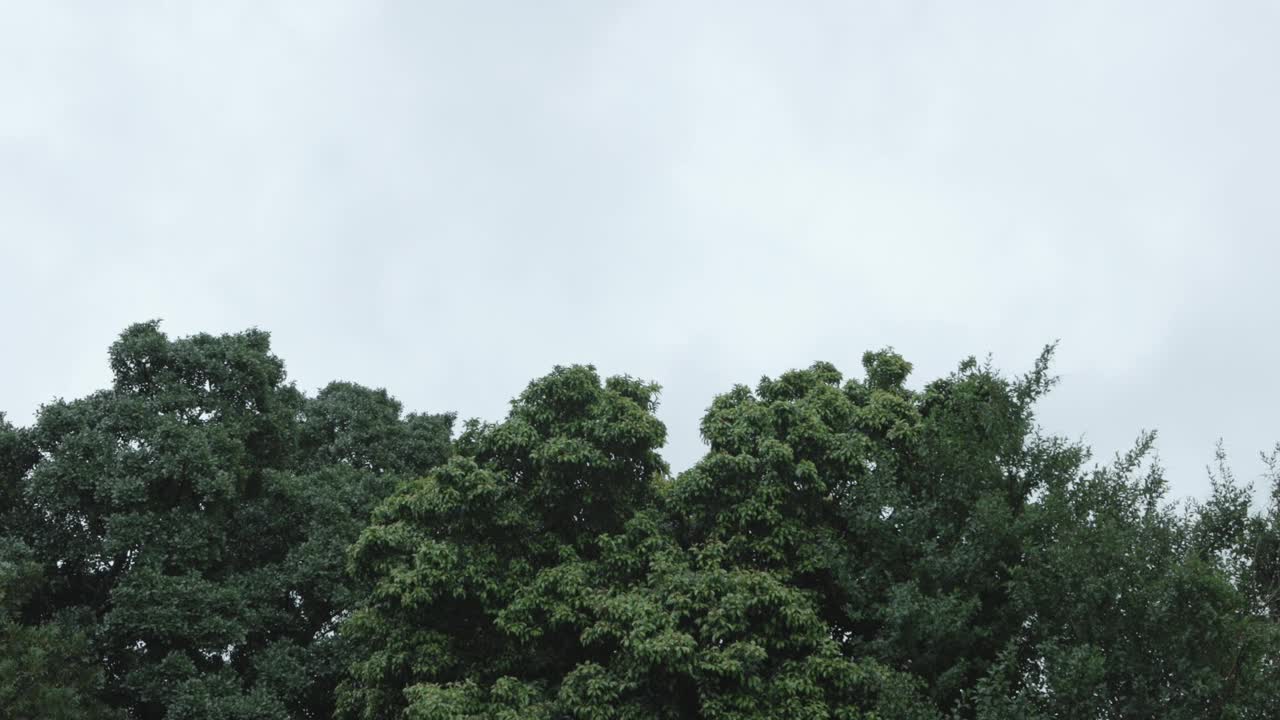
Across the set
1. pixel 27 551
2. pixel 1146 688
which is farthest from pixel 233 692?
pixel 1146 688

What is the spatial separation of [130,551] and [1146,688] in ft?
57.8

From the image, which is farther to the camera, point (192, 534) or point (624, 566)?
point (192, 534)

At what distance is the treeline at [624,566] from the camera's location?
14617mm

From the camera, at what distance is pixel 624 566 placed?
17062mm

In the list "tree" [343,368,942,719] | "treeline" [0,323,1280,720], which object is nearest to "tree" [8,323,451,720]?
"treeline" [0,323,1280,720]

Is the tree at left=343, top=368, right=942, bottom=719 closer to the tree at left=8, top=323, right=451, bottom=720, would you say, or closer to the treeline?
the treeline

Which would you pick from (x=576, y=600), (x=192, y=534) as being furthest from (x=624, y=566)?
(x=192, y=534)

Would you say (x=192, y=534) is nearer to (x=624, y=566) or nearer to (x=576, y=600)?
(x=576, y=600)

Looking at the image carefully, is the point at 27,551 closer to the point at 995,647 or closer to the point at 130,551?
the point at 130,551

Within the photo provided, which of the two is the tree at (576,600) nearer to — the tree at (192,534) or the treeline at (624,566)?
the treeline at (624,566)

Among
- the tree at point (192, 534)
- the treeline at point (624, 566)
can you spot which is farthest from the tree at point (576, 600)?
the tree at point (192, 534)

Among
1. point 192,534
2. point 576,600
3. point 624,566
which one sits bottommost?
point 576,600

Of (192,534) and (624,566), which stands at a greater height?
(192,534)

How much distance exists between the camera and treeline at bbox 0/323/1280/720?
14.6m
